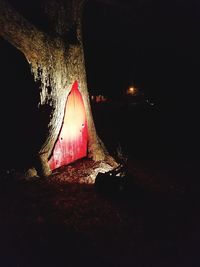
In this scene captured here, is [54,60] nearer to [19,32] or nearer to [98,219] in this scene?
[19,32]

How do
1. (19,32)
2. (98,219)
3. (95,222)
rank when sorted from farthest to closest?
(19,32) < (98,219) < (95,222)

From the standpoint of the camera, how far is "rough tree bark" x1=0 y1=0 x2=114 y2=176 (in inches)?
296

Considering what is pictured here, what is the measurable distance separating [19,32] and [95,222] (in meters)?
5.23

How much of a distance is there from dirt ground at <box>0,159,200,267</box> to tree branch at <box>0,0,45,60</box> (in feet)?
12.1

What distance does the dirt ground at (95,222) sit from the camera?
4.68m

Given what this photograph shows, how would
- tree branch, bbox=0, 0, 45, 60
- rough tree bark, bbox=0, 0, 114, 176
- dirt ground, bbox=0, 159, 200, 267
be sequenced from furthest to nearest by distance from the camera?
1. rough tree bark, bbox=0, 0, 114, 176
2. tree branch, bbox=0, 0, 45, 60
3. dirt ground, bbox=0, 159, 200, 267

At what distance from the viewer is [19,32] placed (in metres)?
6.77

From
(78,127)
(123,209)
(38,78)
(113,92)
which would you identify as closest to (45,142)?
(78,127)

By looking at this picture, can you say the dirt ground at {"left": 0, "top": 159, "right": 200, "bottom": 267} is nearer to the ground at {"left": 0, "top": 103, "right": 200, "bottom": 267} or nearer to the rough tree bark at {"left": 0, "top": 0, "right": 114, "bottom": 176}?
the ground at {"left": 0, "top": 103, "right": 200, "bottom": 267}

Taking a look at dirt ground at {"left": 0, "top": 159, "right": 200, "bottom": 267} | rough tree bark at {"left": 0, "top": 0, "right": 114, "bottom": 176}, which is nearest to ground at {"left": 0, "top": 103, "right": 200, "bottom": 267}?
dirt ground at {"left": 0, "top": 159, "right": 200, "bottom": 267}

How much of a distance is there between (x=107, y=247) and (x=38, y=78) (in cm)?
532

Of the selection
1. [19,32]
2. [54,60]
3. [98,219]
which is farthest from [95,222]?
[19,32]

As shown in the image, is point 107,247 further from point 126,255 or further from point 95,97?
point 95,97

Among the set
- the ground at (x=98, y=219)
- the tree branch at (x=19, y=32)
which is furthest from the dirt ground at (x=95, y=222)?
the tree branch at (x=19, y=32)
